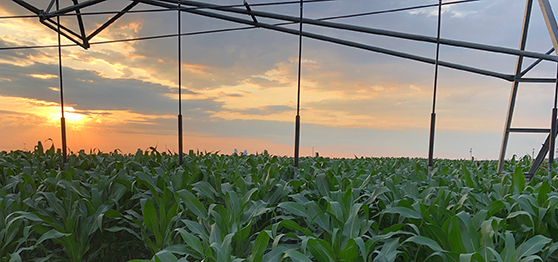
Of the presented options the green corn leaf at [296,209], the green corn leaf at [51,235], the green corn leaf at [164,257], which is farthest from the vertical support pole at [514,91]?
the green corn leaf at [51,235]

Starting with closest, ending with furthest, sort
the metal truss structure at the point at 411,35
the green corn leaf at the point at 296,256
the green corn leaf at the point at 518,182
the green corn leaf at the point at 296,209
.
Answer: the green corn leaf at the point at 296,256
the green corn leaf at the point at 296,209
the green corn leaf at the point at 518,182
the metal truss structure at the point at 411,35

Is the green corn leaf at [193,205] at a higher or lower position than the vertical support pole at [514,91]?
lower

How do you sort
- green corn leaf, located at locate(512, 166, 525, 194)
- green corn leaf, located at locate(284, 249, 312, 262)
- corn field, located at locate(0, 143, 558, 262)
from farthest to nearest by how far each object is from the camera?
green corn leaf, located at locate(512, 166, 525, 194), corn field, located at locate(0, 143, 558, 262), green corn leaf, located at locate(284, 249, 312, 262)

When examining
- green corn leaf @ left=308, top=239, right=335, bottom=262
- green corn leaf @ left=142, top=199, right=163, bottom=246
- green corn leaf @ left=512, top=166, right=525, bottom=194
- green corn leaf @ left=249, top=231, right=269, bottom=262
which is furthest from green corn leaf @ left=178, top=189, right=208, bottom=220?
green corn leaf @ left=512, top=166, right=525, bottom=194

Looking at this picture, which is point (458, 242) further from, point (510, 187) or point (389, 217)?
point (510, 187)

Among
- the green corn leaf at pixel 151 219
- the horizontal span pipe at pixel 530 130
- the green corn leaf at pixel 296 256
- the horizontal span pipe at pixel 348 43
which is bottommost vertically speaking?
the green corn leaf at pixel 151 219

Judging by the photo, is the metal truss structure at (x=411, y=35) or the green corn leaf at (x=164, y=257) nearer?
the green corn leaf at (x=164, y=257)

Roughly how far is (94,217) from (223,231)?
102 centimetres

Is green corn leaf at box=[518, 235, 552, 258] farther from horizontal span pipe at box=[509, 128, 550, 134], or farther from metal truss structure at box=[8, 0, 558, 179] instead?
horizontal span pipe at box=[509, 128, 550, 134]

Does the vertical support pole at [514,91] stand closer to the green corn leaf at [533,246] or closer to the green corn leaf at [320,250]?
the green corn leaf at [533,246]

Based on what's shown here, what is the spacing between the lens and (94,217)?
215 cm

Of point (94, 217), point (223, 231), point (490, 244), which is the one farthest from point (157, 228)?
point (490, 244)

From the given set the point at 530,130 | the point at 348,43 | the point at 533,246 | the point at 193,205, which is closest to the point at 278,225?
the point at 193,205

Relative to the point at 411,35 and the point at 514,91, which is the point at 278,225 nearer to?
the point at 411,35
